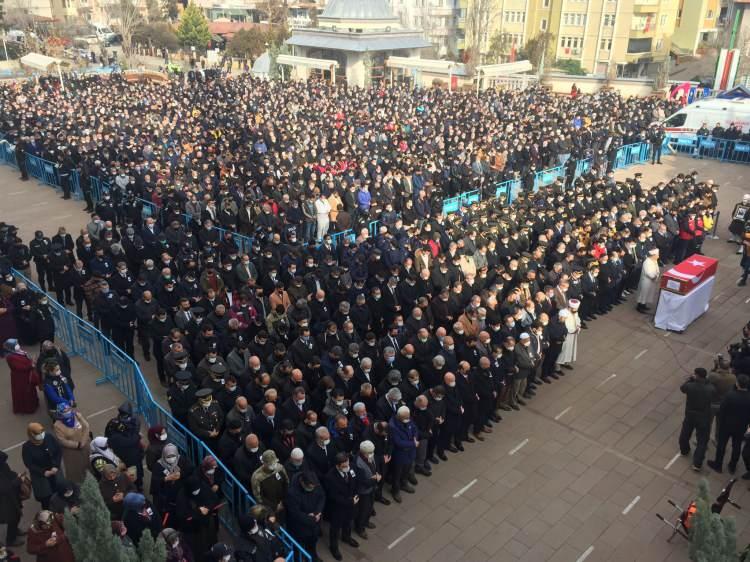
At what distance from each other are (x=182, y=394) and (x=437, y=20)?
62.8 metres

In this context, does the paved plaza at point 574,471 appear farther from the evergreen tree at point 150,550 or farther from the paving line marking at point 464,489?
the evergreen tree at point 150,550

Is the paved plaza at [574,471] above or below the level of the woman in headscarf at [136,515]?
below

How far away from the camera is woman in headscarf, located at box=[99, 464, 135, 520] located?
719 centimetres

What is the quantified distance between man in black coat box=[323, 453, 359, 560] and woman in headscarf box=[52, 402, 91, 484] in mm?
3258

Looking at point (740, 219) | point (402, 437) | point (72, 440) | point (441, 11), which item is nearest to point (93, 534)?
point (72, 440)

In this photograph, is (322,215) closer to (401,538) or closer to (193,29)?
(401,538)

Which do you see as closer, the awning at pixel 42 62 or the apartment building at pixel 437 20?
the awning at pixel 42 62

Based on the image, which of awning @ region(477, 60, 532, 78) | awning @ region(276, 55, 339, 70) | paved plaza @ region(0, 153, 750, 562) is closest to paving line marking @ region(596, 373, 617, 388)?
paved plaza @ region(0, 153, 750, 562)

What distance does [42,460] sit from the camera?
7.70 m

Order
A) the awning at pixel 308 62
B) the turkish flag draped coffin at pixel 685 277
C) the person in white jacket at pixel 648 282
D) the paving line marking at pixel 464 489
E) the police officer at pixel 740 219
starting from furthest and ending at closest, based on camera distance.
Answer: the awning at pixel 308 62, the police officer at pixel 740 219, the person in white jacket at pixel 648 282, the turkish flag draped coffin at pixel 685 277, the paving line marking at pixel 464 489

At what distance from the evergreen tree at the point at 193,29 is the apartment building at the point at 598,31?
24.9 meters

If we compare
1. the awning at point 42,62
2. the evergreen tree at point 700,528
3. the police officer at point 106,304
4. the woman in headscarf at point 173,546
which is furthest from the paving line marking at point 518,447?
the awning at point 42,62

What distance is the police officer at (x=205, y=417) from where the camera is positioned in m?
8.52

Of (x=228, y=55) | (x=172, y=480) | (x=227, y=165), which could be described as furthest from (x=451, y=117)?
(x=228, y=55)
